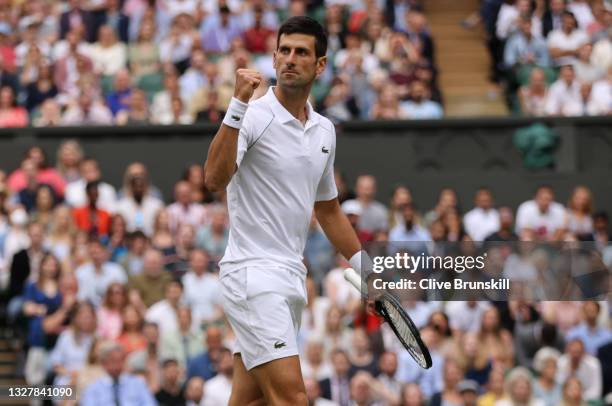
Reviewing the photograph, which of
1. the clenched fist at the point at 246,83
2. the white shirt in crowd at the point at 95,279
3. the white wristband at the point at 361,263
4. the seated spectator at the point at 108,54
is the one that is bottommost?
the white shirt in crowd at the point at 95,279

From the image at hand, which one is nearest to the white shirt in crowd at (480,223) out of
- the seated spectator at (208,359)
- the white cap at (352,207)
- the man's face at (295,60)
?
the white cap at (352,207)

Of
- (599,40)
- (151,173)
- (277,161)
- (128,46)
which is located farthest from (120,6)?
(277,161)

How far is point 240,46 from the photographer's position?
16.4 meters

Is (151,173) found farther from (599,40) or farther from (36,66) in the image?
(599,40)

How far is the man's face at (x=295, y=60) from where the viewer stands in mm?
7262

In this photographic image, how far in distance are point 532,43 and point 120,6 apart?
4546mm

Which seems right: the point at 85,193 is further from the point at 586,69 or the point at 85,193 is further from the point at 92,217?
the point at 586,69

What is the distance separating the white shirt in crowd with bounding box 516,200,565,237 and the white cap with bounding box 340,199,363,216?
1.51 metres

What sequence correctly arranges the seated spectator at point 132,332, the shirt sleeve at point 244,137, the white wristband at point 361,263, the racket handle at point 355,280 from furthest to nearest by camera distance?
the seated spectator at point 132,332 < the white wristband at point 361,263 < the racket handle at point 355,280 < the shirt sleeve at point 244,137

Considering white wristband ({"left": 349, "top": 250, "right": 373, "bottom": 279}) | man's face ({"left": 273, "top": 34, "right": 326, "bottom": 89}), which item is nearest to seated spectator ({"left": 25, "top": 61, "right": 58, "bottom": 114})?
white wristband ({"left": 349, "top": 250, "right": 373, "bottom": 279})

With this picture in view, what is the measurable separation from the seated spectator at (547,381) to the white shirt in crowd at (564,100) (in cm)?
389

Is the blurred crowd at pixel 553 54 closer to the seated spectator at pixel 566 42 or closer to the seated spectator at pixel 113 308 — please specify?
the seated spectator at pixel 566 42

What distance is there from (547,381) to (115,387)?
3.52 meters

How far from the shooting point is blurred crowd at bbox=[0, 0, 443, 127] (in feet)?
53.0
